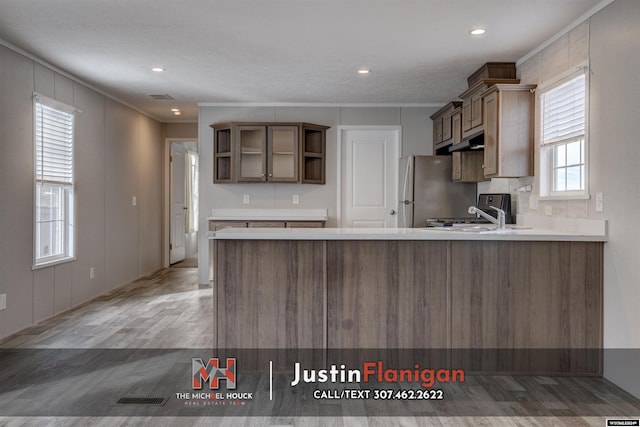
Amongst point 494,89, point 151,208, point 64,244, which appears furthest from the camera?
point 151,208

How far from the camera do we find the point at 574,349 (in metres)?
3.15

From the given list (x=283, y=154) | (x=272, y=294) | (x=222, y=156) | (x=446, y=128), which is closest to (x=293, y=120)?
(x=283, y=154)

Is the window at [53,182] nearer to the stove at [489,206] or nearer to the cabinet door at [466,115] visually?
the stove at [489,206]

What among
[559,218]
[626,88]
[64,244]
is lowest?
[64,244]

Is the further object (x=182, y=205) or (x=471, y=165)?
(x=182, y=205)

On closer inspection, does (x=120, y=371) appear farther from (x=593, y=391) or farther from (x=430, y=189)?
(x=430, y=189)

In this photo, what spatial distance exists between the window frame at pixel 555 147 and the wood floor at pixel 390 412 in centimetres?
125

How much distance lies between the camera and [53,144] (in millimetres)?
4734

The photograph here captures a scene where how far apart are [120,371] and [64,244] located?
231 cm

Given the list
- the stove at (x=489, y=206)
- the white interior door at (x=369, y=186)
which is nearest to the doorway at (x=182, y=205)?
the white interior door at (x=369, y=186)

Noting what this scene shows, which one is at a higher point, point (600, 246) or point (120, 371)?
point (600, 246)

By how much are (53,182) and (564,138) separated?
4.35 meters

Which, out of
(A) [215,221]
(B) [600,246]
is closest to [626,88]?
(B) [600,246]

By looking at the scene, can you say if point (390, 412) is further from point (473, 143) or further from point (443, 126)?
point (443, 126)
